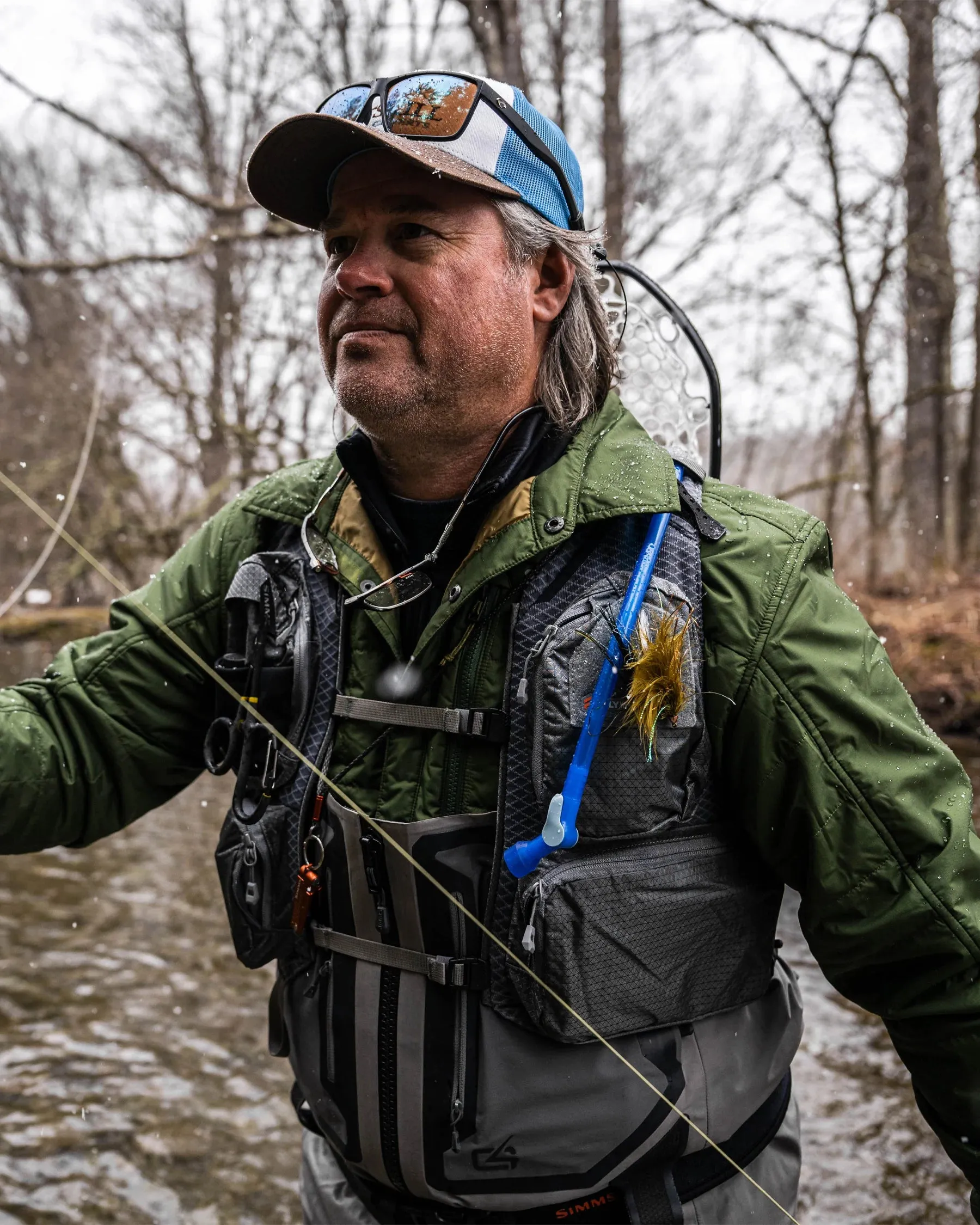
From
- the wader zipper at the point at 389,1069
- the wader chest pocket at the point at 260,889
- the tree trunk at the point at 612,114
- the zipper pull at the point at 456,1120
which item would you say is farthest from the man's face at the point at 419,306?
the tree trunk at the point at 612,114

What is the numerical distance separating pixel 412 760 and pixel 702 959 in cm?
57

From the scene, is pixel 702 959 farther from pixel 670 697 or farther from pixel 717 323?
pixel 717 323

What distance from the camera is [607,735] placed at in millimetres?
1578

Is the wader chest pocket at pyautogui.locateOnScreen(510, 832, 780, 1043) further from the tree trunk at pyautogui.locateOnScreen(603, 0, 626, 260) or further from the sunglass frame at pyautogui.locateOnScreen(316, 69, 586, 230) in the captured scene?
the tree trunk at pyautogui.locateOnScreen(603, 0, 626, 260)

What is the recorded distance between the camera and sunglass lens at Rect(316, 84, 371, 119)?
6.44ft

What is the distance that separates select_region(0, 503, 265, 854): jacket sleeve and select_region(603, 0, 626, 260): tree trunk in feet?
27.9

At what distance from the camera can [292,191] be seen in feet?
6.75

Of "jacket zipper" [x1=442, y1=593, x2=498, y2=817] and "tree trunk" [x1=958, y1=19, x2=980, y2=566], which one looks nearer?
"jacket zipper" [x1=442, y1=593, x2=498, y2=817]

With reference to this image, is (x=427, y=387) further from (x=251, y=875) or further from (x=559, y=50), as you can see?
(x=559, y=50)

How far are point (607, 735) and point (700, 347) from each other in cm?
106

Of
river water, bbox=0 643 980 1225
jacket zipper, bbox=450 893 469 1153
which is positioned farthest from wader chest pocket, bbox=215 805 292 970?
river water, bbox=0 643 980 1225

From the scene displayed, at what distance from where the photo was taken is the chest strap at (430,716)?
1.68 meters

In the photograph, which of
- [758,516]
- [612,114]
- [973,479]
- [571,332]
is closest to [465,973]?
[758,516]

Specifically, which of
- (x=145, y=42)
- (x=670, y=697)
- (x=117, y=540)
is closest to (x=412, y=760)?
(x=670, y=697)
